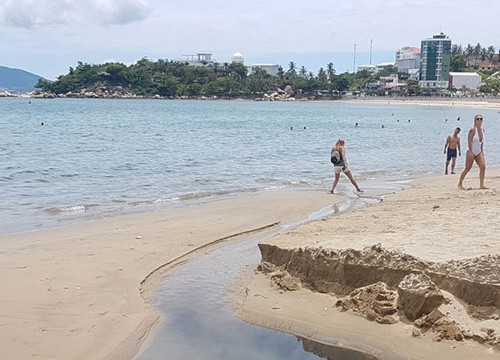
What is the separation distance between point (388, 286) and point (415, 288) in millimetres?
584

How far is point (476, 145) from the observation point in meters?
15.0

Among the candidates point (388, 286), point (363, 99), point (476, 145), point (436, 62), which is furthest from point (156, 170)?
point (436, 62)

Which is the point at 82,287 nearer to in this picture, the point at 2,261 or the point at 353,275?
the point at 2,261

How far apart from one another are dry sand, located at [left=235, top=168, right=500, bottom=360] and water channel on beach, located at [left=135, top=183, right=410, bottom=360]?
20cm

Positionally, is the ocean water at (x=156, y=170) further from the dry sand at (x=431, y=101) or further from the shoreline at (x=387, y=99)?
the shoreline at (x=387, y=99)

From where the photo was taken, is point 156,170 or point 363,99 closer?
point 156,170

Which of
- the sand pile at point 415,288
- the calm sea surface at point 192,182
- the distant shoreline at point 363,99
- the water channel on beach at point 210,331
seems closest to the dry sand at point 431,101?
the distant shoreline at point 363,99

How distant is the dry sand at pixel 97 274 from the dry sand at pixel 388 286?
4.83 feet

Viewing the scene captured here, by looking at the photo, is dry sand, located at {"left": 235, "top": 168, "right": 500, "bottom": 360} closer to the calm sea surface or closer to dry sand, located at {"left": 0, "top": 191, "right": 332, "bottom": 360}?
the calm sea surface

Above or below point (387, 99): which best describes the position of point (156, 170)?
above

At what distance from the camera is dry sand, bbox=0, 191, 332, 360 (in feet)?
20.5

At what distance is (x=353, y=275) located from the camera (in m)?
7.27

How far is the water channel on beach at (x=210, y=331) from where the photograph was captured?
6.06 meters

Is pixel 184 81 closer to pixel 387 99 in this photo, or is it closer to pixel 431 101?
pixel 387 99
